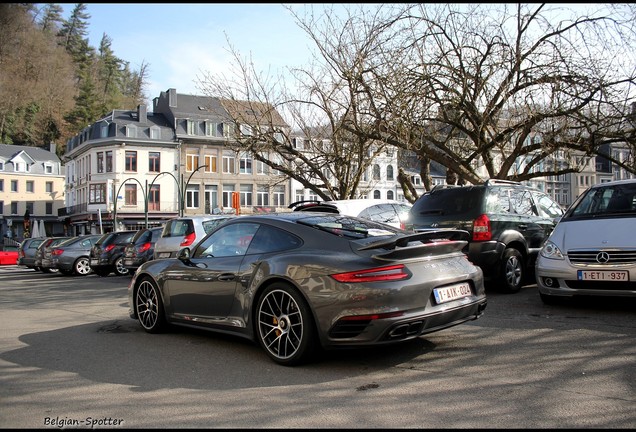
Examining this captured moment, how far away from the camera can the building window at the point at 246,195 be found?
61.2 m

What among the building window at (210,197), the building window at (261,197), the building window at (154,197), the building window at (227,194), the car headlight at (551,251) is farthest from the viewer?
the building window at (261,197)

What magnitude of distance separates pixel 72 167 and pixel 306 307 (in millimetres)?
70112

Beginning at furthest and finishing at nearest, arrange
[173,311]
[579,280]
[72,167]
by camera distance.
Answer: [72,167]
[579,280]
[173,311]

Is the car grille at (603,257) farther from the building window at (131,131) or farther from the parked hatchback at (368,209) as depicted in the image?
the building window at (131,131)

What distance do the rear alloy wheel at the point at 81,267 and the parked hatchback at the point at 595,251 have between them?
17.7m

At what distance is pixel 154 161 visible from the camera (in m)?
59.1

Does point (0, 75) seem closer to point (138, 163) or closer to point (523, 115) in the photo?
point (138, 163)

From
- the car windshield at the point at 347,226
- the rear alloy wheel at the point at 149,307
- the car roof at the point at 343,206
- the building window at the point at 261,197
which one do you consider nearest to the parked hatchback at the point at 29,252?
the car roof at the point at 343,206

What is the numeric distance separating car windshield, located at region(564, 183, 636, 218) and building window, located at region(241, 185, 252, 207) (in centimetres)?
5441

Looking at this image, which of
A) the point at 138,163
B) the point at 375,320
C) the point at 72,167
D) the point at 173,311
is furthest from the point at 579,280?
the point at 72,167

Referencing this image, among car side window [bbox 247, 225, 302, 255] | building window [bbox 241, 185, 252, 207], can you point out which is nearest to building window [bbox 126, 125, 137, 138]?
building window [bbox 241, 185, 252, 207]

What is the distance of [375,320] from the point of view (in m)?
4.51

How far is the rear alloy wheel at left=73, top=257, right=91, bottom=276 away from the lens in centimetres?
2053

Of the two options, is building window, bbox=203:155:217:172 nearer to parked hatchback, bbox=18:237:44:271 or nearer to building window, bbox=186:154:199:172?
building window, bbox=186:154:199:172
